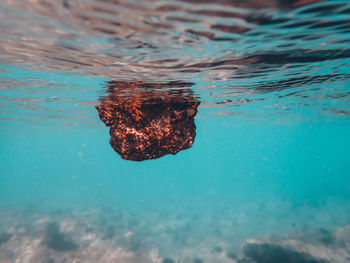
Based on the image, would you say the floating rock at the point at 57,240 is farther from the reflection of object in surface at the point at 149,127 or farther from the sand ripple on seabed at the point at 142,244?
the reflection of object in surface at the point at 149,127

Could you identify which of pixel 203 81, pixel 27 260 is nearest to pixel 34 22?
pixel 203 81

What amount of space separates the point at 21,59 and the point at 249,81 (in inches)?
439

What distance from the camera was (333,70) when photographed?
1054cm

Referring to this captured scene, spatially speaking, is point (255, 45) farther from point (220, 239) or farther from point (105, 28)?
point (220, 239)

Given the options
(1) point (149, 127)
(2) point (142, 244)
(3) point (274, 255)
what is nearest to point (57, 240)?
(2) point (142, 244)

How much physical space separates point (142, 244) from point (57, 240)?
7686mm

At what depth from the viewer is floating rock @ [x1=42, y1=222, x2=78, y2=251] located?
17703mm

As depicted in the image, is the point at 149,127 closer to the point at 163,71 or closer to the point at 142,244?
the point at 163,71

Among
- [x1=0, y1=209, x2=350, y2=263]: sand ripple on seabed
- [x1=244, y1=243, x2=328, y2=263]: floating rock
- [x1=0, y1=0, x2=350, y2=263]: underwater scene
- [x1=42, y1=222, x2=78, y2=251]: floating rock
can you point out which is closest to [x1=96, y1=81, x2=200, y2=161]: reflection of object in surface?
[x1=0, y1=0, x2=350, y2=263]: underwater scene

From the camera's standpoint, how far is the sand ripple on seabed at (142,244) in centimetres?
1662

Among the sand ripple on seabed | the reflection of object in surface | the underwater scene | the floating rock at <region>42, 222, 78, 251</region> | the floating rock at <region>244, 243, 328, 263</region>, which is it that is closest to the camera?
the underwater scene

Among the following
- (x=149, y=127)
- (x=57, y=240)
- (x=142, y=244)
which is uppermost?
(x=149, y=127)

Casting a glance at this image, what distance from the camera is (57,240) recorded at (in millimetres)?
18953

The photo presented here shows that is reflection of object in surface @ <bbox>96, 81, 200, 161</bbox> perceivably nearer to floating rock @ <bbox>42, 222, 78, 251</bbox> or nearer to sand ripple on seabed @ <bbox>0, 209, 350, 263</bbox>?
sand ripple on seabed @ <bbox>0, 209, 350, 263</bbox>
